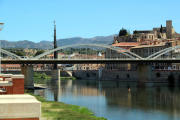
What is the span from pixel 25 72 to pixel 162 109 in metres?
40.2

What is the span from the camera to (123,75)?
107188mm

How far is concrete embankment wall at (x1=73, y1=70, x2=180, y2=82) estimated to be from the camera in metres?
95.2

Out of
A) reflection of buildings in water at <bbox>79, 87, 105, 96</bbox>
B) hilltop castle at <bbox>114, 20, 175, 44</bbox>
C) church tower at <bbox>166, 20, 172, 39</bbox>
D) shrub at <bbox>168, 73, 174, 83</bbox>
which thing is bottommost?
reflection of buildings in water at <bbox>79, 87, 105, 96</bbox>

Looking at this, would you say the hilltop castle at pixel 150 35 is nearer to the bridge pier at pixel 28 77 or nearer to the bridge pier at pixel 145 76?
the bridge pier at pixel 145 76

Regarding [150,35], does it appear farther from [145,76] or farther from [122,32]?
[145,76]

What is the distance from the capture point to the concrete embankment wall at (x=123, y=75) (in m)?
95.2

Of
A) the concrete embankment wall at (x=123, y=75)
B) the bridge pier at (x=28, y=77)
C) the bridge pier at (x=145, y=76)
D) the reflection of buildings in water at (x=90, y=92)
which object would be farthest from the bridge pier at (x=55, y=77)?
the reflection of buildings in water at (x=90, y=92)

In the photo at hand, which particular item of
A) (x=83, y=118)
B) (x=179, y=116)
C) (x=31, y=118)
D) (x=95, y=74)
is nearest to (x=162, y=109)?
(x=179, y=116)

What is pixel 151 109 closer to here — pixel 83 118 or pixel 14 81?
pixel 83 118

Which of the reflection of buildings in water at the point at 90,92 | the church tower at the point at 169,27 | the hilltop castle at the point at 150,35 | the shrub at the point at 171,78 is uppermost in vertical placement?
the church tower at the point at 169,27

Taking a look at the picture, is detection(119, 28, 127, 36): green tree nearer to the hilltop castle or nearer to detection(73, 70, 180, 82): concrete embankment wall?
the hilltop castle

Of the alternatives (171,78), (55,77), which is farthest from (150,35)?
(55,77)

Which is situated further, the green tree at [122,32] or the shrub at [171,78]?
the green tree at [122,32]

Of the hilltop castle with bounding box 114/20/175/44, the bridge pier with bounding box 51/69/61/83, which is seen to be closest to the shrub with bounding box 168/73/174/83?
the bridge pier with bounding box 51/69/61/83
